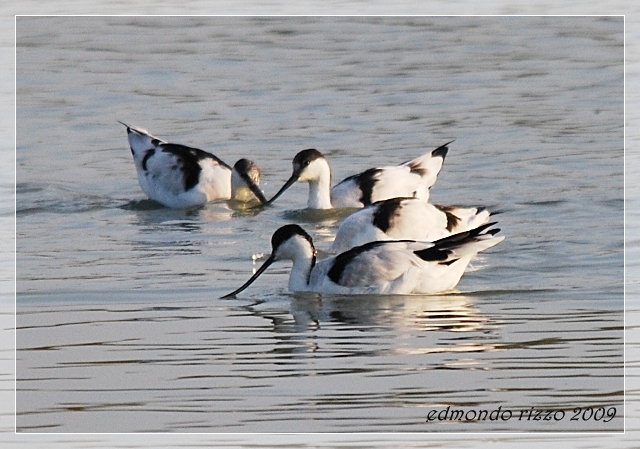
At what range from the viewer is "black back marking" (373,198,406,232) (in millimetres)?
14031

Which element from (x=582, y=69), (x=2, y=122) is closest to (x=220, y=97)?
(x=582, y=69)

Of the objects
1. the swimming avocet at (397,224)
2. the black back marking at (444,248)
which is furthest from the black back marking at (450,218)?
the black back marking at (444,248)

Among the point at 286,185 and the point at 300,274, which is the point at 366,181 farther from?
the point at 300,274

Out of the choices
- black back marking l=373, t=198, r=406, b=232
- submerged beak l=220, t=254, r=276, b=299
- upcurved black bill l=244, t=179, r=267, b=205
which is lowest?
submerged beak l=220, t=254, r=276, b=299

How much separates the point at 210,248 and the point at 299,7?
2.88 m

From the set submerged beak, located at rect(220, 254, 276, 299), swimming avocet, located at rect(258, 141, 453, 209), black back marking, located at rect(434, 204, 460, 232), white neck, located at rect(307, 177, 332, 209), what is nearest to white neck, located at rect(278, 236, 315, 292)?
submerged beak, located at rect(220, 254, 276, 299)

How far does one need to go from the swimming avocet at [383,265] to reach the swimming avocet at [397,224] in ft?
4.10

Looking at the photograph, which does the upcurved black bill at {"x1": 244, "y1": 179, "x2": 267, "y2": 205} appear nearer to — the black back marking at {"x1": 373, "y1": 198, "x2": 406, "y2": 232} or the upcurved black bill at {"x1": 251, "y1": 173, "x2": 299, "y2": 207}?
the upcurved black bill at {"x1": 251, "y1": 173, "x2": 299, "y2": 207}

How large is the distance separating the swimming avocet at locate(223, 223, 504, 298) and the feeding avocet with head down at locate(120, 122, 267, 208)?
389 centimetres

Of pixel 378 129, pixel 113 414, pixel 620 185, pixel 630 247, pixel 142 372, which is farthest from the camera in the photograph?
pixel 378 129

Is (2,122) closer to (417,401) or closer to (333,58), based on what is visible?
(417,401)

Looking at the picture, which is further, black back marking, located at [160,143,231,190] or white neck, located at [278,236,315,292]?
black back marking, located at [160,143,231,190]

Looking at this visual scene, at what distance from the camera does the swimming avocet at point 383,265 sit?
1238 cm

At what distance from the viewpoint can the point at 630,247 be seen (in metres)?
13.4
